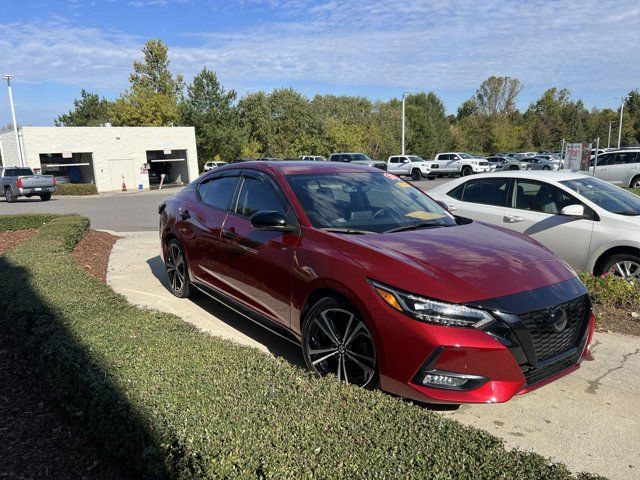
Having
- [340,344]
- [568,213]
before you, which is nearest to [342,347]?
[340,344]

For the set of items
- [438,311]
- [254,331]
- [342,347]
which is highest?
[438,311]

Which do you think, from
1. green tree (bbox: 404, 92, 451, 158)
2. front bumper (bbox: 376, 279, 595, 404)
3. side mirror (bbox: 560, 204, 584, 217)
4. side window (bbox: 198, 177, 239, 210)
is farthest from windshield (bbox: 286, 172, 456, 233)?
green tree (bbox: 404, 92, 451, 158)

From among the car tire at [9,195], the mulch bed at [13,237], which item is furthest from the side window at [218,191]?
the car tire at [9,195]

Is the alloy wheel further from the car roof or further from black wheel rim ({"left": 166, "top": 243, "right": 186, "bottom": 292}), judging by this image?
black wheel rim ({"left": 166, "top": 243, "right": 186, "bottom": 292})

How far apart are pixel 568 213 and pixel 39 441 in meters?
5.50

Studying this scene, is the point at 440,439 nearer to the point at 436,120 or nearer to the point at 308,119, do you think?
the point at 308,119

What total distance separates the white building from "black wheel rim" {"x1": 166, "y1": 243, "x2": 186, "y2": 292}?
106ft

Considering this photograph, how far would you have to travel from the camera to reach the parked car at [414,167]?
3636 centimetres

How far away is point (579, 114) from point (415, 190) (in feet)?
268

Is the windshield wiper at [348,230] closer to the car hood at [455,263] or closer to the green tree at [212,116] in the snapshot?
the car hood at [455,263]

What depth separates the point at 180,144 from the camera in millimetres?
41531

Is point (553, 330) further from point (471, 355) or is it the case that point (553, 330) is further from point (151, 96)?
point (151, 96)

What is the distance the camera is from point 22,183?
79.4 feet

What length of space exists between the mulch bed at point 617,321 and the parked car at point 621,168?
17.4 metres
